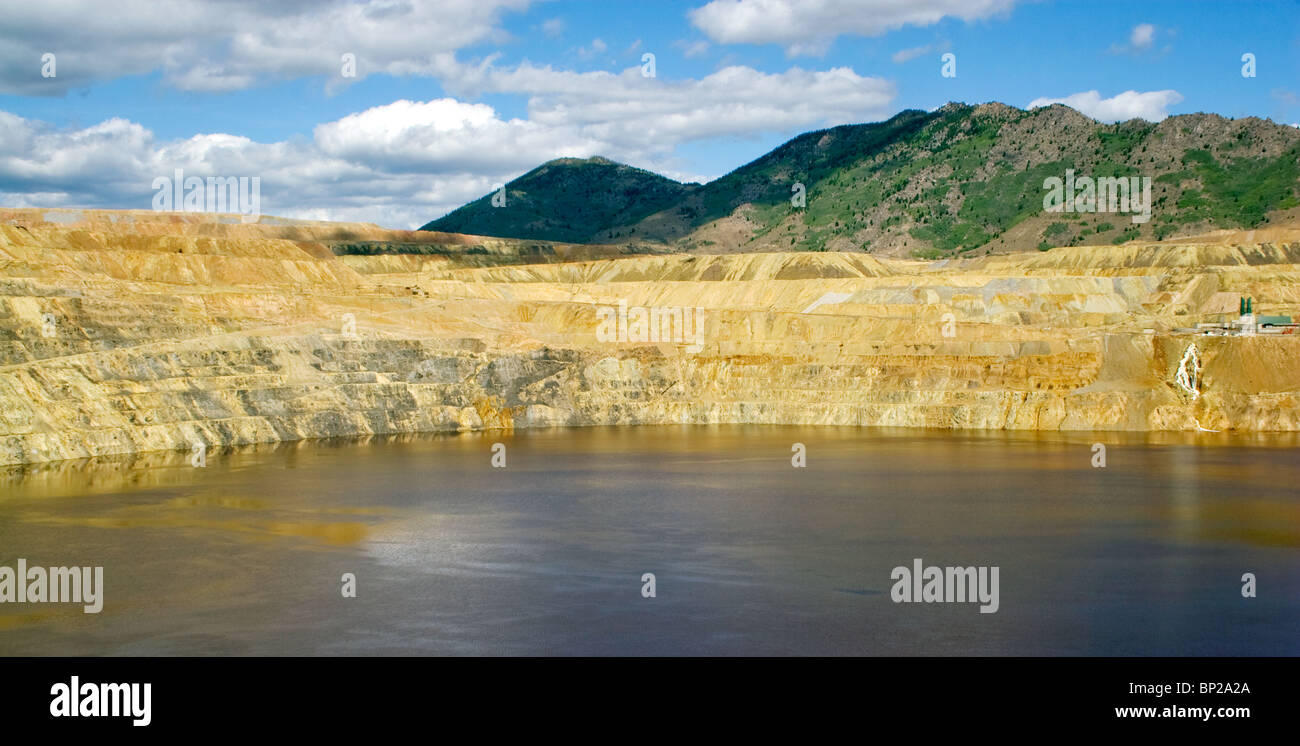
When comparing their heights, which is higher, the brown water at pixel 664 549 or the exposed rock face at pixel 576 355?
the exposed rock face at pixel 576 355

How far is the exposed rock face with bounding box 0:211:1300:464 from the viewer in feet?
264

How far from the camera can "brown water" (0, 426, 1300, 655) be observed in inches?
1271

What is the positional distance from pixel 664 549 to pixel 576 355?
5700 cm

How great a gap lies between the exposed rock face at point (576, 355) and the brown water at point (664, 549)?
749cm

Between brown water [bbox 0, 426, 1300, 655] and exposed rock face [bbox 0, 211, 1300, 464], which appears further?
exposed rock face [bbox 0, 211, 1300, 464]

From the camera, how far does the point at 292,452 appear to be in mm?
76750

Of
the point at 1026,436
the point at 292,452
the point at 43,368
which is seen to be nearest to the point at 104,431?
the point at 43,368

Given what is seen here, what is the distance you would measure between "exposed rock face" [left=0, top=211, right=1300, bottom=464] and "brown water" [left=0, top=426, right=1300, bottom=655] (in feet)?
24.6

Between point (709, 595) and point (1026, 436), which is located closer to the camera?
point (709, 595)

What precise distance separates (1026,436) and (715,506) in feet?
120

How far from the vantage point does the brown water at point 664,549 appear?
3228 cm

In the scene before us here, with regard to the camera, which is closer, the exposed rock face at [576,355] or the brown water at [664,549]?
the brown water at [664,549]

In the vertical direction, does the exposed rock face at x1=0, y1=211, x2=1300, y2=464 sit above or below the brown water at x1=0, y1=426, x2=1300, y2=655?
above
